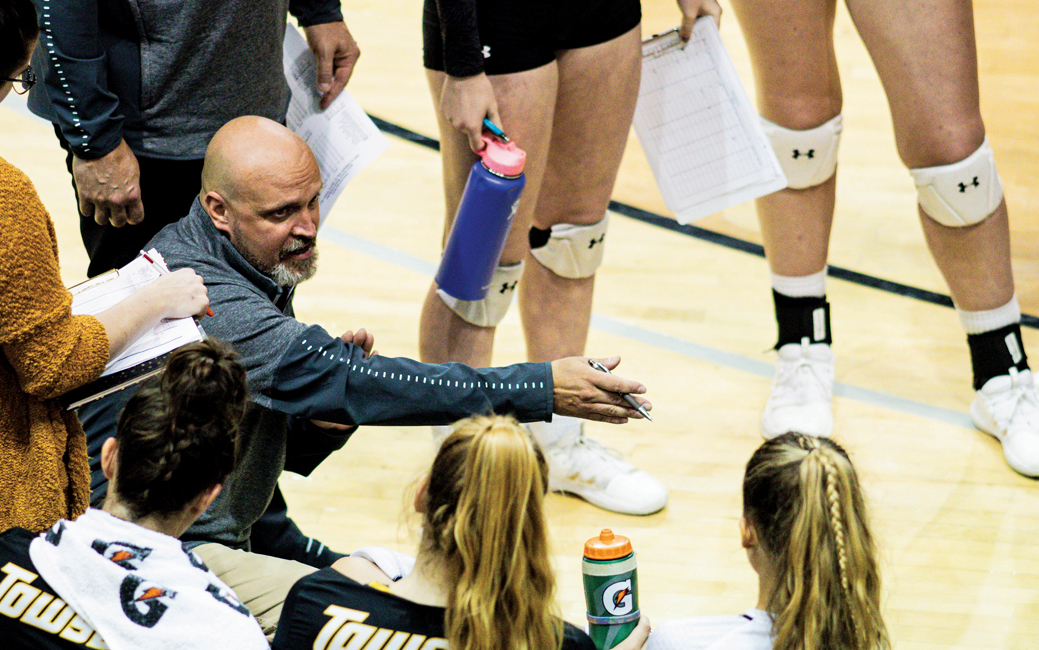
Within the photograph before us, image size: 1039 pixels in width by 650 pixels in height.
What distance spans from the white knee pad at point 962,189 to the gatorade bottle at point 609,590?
1.18 m

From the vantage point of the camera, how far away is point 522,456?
52.9 inches

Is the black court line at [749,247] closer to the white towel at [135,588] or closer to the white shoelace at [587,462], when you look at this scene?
the white shoelace at [587,462]

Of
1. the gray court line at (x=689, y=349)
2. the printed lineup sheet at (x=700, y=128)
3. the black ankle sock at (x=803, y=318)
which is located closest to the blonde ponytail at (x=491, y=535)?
the printed lineup sheet at (x=700, y=128)

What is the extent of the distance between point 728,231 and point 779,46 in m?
1.21

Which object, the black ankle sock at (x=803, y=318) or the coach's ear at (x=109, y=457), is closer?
the coach's ear at (x=109, y=457)

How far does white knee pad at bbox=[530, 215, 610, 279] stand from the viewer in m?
2.38

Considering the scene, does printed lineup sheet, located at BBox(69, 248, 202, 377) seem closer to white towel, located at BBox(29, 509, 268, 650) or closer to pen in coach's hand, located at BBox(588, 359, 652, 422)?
white towel, located at BBox(29, 509, 268, 650)

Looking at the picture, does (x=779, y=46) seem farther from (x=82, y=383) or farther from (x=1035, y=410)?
(x=82, y=383)

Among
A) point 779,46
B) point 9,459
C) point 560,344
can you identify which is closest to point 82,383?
point 9,459

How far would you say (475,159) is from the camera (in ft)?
7.09

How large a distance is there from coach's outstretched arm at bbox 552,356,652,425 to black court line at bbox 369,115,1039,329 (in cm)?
183

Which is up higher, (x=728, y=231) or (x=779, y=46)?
(x=779, y=46)

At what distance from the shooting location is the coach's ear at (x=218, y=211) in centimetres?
186

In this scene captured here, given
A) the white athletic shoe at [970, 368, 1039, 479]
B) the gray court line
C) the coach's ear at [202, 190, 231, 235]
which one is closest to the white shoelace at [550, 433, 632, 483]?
the gray court line
